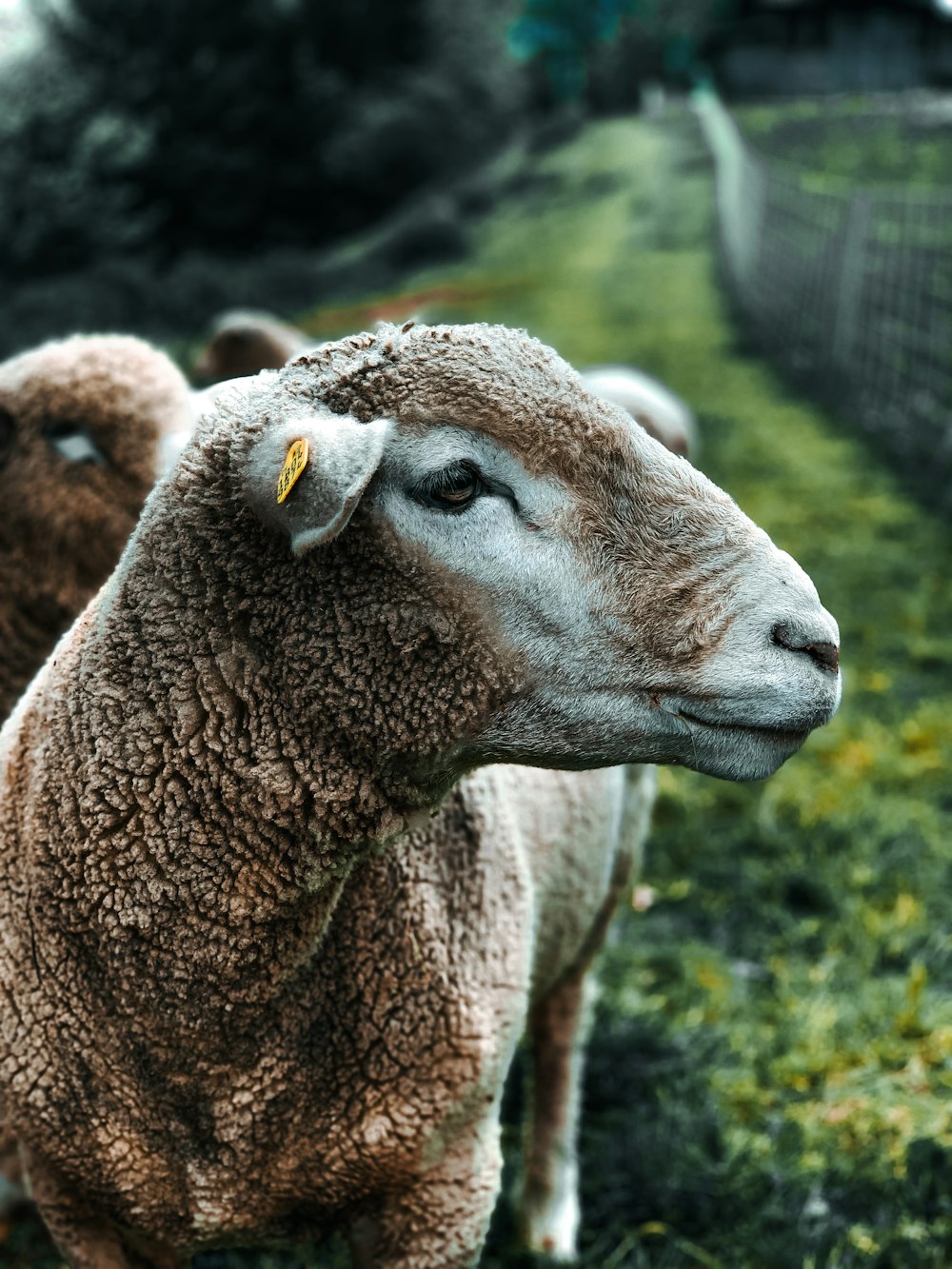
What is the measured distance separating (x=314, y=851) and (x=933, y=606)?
6250mm

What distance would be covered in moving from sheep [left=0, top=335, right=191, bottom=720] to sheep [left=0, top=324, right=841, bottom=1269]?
41.9 inches

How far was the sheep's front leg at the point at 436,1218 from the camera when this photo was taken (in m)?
2.12

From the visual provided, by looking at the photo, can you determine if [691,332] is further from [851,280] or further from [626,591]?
[626,591]

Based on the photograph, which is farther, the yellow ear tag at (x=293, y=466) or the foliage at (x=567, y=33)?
the foliage at (x=567, y=33)

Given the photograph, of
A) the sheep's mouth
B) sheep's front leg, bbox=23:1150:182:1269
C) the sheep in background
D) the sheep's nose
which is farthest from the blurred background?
the sheep in background

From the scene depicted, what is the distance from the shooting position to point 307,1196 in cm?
209

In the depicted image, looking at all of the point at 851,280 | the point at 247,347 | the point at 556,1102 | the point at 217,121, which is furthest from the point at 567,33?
the point at 556,1102

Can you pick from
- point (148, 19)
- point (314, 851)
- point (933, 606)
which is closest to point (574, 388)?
point (314, 851)

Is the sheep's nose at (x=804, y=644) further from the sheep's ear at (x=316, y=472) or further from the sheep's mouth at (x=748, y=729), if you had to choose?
the sheep's ear at (x=316, y=472)

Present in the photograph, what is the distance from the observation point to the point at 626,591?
1736 mm

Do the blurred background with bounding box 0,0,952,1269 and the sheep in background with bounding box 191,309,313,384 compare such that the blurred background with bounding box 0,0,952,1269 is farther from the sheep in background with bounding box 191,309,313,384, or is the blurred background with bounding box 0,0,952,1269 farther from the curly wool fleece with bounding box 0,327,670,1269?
the sheep in background with bounding box 191,309,313,384

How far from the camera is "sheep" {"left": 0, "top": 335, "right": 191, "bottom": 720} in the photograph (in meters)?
3.18

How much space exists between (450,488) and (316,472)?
0.64 feet

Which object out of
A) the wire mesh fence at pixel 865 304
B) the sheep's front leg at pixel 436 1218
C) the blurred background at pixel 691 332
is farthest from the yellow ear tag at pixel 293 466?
the wire mesh fence at pixel 865 304
